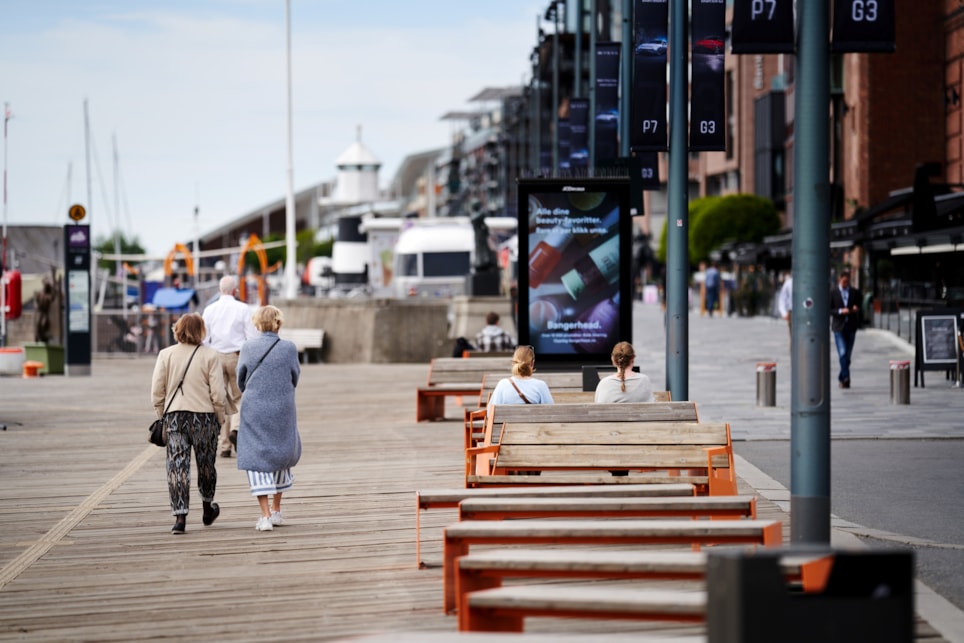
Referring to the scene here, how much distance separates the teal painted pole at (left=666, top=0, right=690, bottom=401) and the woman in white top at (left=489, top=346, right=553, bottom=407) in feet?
10.3

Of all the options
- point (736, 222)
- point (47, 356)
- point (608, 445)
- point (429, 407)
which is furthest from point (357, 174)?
point (608, 445)

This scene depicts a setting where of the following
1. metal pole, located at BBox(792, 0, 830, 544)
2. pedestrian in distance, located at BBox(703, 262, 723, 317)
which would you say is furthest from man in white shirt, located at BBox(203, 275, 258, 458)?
pedestrian in distance, located at BBox(703, 262, 723, 317)

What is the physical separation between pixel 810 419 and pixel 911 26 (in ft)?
182

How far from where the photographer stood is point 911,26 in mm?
60156

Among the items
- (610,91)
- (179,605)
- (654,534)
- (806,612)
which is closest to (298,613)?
(179,605)

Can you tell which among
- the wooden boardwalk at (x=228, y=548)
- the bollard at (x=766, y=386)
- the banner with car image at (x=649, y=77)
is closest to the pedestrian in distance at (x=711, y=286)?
the bollard at (x=766, y=386)

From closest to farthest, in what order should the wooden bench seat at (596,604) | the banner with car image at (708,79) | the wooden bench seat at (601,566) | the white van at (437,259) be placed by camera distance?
the wooden bench seat at (596,604) < the wooden bench seat at (601,566) < the banner with car image at (708,79) < the white van at (437,259)

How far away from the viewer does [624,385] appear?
12398 mm

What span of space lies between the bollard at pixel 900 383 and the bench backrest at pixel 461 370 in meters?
5.16

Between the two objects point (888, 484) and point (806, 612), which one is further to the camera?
point (888, 484)

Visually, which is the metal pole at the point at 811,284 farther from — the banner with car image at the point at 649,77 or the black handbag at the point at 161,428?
the banner with car image at the point at 649,77

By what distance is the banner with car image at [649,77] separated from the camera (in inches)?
681

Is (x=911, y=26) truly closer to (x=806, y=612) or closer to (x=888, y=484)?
(x=888, y=484)

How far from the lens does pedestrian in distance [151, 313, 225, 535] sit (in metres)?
11.0
